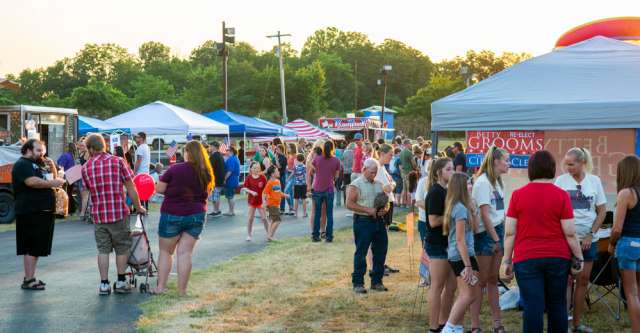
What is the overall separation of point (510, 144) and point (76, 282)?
590 cm

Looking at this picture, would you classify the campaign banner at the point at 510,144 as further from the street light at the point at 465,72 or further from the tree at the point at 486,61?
the tree at the point at 486,61

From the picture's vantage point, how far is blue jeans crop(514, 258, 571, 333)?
5875mm

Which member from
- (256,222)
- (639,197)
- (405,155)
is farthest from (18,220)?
(405,155)

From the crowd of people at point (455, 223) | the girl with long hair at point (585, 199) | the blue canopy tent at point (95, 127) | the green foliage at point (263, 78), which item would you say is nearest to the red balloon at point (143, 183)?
the crowd of people at point (455, 223)

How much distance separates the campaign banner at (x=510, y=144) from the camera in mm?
10531

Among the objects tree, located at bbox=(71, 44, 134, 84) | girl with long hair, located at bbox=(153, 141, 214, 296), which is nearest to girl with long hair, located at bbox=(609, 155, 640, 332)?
girl with long hair, located at bbox=(153, 141, 214, 296)

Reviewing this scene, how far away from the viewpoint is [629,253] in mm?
6984

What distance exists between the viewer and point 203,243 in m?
14.6

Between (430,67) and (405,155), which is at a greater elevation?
Result: (430,67)

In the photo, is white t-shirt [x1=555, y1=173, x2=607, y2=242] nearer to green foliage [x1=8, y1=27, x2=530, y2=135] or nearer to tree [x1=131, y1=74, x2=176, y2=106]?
green foliage [x1=8, y1=27, x2=530, y2=135]

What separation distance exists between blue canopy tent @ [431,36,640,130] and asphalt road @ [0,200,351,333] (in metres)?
4.32

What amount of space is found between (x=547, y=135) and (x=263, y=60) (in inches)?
4233

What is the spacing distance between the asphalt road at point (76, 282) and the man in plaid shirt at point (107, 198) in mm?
580

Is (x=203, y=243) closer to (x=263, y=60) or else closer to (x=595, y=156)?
(x=595, y=156)
